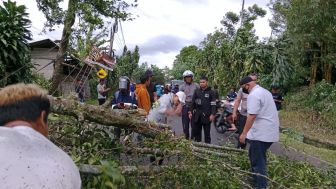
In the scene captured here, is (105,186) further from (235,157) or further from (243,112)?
(243,112)

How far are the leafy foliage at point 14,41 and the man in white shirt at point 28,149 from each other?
943 centimetres

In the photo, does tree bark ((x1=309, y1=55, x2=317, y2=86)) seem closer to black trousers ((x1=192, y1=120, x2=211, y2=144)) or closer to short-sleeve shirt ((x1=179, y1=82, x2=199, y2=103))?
short-sleeve shirt ((x1=179, y1=82, x2=199, y2=103))

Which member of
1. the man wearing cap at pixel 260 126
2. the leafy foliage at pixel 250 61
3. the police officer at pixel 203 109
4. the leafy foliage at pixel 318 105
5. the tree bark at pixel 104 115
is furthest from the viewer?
the leafy foliage at pixel 250 61

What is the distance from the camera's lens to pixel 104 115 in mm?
5320

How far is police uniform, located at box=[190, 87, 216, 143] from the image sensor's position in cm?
1016

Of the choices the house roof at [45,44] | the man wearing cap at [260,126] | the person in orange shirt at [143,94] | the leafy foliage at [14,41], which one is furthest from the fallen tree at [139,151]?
the house roof at [45,44]

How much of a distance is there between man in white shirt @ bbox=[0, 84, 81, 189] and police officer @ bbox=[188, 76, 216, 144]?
7671 millimetres

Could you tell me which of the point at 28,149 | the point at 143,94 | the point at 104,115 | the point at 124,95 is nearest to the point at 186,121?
the point at 143,94

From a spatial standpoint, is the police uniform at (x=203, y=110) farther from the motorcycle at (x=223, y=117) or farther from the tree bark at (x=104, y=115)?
the tree bark at (x=104, y=115)

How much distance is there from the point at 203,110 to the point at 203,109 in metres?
0.02

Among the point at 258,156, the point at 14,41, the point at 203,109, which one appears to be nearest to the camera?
the point at 258,156

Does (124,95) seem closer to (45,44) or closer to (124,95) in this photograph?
(124,95)

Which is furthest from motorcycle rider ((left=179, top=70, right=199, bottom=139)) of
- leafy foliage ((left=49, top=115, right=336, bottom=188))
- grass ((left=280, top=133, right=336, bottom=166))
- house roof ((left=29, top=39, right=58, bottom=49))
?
house roof ((left=29, top=39, right=58, bottom=49))

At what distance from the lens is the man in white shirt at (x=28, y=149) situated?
2.26m
